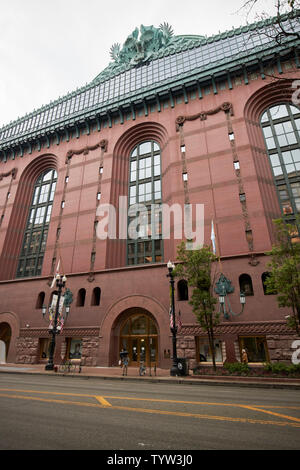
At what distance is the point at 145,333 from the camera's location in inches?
898

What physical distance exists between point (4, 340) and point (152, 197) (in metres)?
23.5

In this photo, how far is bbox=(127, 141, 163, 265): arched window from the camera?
26531 mm

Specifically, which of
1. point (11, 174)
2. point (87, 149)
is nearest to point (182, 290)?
point (87, 149)

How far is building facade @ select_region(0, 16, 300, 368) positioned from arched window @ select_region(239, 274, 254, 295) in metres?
0.08

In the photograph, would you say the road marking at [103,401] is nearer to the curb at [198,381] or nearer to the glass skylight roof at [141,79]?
the curb at [198,381]

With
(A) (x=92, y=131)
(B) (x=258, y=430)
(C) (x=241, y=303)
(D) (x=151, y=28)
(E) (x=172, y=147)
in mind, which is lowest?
(B) (x=258, y=430)

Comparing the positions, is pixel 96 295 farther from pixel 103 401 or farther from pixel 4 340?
pixel 103 401

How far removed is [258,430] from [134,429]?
256cm

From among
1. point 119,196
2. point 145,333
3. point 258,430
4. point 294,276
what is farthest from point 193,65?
point 258,430

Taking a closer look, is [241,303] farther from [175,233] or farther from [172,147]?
[172,147]

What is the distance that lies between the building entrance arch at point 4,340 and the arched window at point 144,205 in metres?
→ 16.0

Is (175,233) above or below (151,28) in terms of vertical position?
below

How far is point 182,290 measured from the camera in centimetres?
2248
